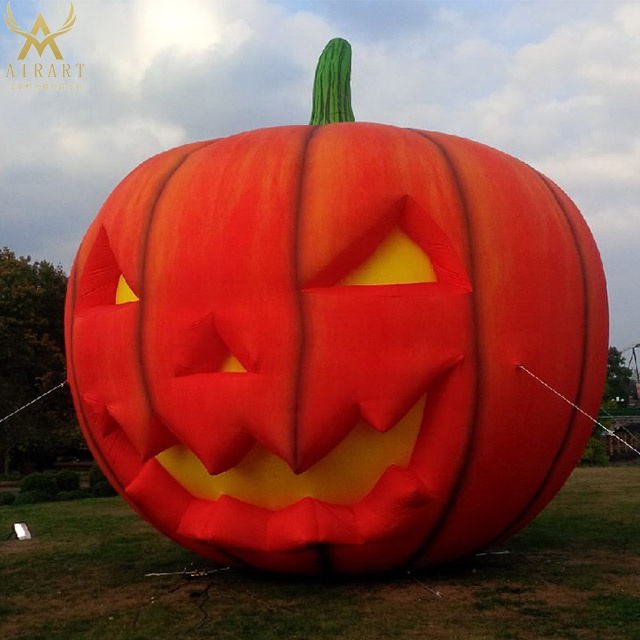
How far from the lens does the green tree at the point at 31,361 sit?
23.8m

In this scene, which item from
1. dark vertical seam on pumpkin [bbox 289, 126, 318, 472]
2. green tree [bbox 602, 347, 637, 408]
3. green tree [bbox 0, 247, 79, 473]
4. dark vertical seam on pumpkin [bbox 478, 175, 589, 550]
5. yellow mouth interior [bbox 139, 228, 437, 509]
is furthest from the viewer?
green tree [bbox 602, 347, 637, 408]

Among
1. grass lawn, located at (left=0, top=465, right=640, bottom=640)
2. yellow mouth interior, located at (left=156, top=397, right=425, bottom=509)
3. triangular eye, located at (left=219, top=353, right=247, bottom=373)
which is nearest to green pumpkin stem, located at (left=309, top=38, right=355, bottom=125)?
triangular eye, located at (left=219, top=353, right=247, bottom=373)

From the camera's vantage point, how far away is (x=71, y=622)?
589cm

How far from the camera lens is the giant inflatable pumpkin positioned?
568 cm

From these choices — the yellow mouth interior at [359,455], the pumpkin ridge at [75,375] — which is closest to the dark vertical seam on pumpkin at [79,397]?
the pumpkin ridge at [75,375]

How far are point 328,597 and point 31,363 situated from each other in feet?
66.5

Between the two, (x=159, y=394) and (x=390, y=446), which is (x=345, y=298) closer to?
(x=390, y=446)

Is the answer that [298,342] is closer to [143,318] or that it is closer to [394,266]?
[394,266]

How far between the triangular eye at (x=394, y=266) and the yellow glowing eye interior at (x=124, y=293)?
1.65m

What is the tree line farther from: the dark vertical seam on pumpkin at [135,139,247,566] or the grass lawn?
the dark vertical seam on pumpkin at [135,139,247,566]

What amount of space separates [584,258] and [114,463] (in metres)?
3.90

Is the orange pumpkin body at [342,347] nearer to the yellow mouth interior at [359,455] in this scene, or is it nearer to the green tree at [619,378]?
the yellow mouth interior at [359,455]

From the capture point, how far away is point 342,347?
5.65 meters

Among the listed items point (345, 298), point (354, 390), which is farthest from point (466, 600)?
point (345, 298)
